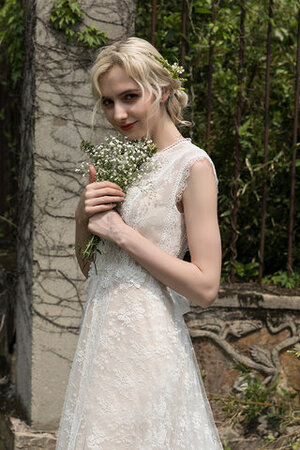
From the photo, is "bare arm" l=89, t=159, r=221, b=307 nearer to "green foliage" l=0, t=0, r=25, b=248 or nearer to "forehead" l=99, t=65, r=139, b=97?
"forehead" l=99, t=65, r=139, b=97

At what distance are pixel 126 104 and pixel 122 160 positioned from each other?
187 millimetres

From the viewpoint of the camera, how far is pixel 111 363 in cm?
242

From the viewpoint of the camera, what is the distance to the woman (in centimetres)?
237

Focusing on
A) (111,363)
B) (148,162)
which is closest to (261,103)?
(148,162)

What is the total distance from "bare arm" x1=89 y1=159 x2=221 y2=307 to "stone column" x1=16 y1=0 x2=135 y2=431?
1.69m

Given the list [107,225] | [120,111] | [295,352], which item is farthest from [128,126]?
[295,352]

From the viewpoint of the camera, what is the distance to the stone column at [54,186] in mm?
3994

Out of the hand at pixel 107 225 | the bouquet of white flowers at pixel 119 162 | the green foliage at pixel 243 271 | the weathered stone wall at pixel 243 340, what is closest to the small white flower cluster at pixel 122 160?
the bouquet of white flowers at pixel 119 162

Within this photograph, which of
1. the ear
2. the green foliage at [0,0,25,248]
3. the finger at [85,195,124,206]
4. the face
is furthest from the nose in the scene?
the green foliage at [0,0,25,248]

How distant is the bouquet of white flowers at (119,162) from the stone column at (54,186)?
1.50m

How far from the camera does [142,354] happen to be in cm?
240

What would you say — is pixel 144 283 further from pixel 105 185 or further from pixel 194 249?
pixel 105 185

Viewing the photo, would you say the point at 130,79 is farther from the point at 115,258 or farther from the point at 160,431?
the point at 160,431

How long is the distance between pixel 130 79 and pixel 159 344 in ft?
2.84
